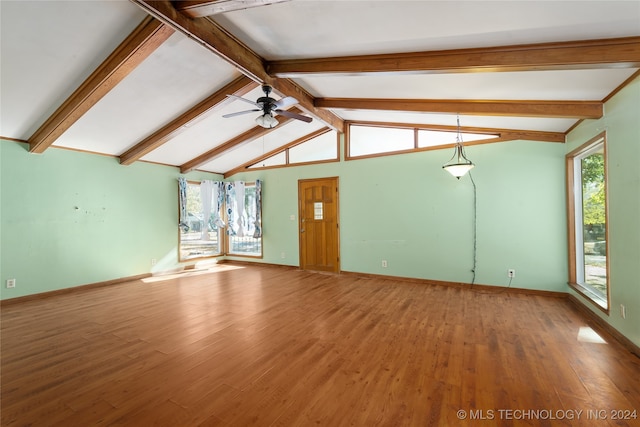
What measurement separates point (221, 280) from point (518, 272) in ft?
16.8

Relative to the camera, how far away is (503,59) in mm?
2279

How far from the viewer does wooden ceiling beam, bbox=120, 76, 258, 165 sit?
11.9 ft

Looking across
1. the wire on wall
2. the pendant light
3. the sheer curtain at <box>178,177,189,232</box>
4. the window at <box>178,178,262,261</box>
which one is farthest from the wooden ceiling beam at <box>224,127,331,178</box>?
the wire on wall

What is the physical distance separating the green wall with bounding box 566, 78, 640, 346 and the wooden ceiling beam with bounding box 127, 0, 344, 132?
3.49m

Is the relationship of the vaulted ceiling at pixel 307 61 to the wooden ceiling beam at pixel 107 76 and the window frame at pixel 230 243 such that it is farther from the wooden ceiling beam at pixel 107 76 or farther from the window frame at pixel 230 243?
the window frame at pixel 230 243

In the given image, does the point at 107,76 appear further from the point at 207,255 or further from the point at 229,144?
the point at 207,255

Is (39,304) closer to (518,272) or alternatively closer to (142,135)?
(142,135)

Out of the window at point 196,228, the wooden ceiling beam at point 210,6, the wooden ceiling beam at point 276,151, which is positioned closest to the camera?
the wooden ceiling beam at point 210,6

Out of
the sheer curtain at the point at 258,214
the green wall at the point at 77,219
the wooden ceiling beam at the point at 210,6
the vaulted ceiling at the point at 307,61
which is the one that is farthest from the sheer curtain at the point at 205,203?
the wooden ceiling beam at the point at 210,6

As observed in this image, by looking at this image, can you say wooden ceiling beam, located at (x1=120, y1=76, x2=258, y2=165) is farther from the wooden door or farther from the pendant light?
the pendant light

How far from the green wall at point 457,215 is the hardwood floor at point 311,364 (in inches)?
26.7

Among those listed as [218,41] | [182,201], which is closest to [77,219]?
[182,201]

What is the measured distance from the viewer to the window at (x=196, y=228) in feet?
20.7

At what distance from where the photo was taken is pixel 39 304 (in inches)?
153
